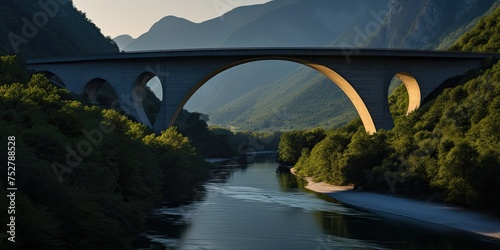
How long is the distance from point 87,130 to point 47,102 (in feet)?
18.9

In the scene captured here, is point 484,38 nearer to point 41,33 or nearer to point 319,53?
point 319,53

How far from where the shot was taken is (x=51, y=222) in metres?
A: 24.3

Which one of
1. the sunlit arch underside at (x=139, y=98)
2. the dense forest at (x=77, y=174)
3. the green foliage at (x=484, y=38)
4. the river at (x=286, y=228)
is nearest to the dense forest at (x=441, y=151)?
the green foliage at (x=484, y=38)

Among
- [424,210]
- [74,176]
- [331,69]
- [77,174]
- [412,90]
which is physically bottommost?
[424,210]

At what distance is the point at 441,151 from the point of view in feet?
169

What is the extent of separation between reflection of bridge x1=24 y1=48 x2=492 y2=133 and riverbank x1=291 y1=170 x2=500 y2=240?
13405mm

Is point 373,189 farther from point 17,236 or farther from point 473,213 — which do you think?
point 17,236

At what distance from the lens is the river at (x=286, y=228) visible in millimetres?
34875

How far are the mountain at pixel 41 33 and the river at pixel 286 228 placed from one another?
1952 inches

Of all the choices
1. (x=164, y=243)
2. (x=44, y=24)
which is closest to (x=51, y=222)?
(x=164, y=243)

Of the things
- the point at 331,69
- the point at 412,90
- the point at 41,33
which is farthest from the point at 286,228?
the point at 41,33

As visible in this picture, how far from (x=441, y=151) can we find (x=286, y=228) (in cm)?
1874

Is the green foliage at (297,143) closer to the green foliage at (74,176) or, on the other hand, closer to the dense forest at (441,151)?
the dense forest at (441,151)

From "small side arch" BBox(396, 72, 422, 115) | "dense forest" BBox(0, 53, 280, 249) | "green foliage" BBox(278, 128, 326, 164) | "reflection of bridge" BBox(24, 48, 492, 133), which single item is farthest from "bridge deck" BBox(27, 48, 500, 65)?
"green foliage" BBox(278, 128, 326, 164)
